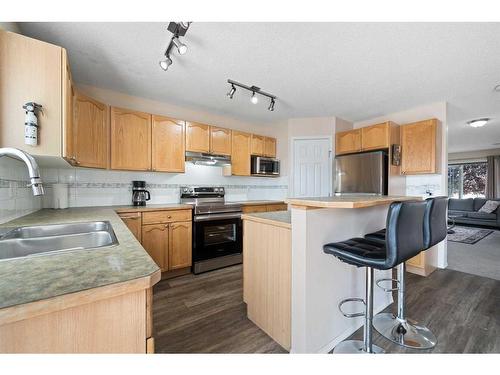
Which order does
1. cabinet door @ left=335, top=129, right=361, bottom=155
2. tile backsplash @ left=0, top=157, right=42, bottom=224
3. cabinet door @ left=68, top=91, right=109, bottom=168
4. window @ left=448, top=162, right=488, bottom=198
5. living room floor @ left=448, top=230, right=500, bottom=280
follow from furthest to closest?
window @ left=448, top=162, right=488, bottom=198 → cabinet door @ left=335, top=129, right=361, bottom=155 → living room floor @ left=448, top=230, right=500, bottom=280 → cabinet door @ left=68, top=91, right=109, bottom=168 → tile backsplash @ left=0, top=157, right=42, bottom=224

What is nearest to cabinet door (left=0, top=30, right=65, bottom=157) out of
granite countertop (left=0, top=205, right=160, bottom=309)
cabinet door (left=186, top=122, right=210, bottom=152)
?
granite countertop (left=0, top=205, right=160, bottom=309)

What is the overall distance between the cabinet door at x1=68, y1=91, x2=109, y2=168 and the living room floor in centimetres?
485

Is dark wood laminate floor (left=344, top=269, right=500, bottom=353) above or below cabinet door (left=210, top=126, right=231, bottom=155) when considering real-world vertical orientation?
below

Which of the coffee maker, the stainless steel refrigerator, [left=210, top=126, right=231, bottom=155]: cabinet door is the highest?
[left=210, top=126, right=231, bottom=155]: cabinet door

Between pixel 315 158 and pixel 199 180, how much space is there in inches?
81.8

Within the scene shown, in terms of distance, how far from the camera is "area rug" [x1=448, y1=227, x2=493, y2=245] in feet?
15.2

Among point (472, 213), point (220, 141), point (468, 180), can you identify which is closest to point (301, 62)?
point (220, 141)

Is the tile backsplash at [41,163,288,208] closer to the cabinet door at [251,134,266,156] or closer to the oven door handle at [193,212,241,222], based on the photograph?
the cabinet door at [251,134,266,156]

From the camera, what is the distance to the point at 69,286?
21.8 inches

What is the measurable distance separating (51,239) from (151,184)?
6.44ft
